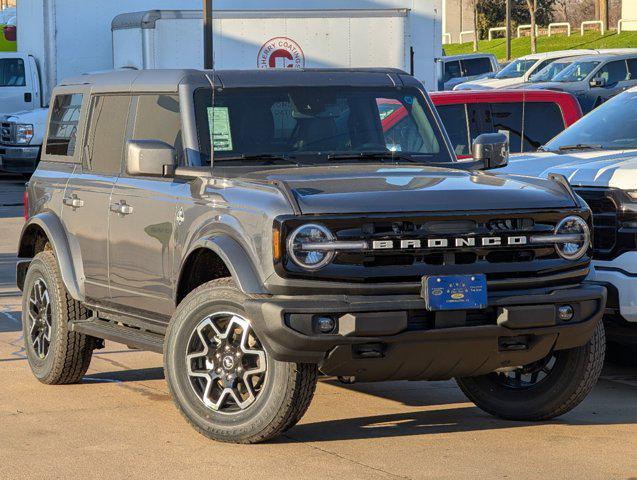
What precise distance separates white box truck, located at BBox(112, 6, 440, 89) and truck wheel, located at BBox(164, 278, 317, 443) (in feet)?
52.2

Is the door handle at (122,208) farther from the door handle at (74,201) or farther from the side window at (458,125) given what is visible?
the side window at (458,125)

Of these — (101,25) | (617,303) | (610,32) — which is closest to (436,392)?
(617,303)

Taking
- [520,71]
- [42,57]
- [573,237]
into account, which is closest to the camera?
[573,237]

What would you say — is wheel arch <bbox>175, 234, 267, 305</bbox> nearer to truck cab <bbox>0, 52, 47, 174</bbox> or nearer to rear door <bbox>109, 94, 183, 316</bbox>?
rear door <bbox>109, 94, 183, 316</bbox>

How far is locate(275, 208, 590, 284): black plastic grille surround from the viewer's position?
21.0ft

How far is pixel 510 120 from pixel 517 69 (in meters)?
24.8

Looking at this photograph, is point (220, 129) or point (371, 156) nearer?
point (220, 129)

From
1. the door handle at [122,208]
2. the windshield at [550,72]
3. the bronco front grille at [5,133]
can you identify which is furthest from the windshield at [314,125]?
the windshield at [550,72]

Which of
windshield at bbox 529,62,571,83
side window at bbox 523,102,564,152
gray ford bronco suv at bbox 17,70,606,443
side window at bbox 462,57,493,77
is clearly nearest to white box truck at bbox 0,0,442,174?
side window at bbox 523,102,564,152

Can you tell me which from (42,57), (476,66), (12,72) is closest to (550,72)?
(476,66)

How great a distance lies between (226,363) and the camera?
675 centimetres

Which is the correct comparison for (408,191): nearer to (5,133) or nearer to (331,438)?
(331,438)

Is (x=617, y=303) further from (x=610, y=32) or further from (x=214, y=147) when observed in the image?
(x=610, y=32)

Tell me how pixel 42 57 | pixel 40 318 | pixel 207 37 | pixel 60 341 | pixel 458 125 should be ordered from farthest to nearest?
pixel 42 57, pixel 207 37, pixel 458 125, pixel 40 318, pixel 60 341
